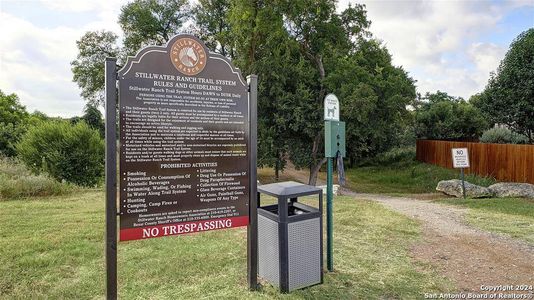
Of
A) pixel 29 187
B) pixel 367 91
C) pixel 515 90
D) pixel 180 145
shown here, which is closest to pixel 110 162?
pixel 180 145

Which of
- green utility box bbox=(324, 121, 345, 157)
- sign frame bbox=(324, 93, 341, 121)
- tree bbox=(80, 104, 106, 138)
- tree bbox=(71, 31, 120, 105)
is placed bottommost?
green utility box bbox=(324, 121, 345, 157)

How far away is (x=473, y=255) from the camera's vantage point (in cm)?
496

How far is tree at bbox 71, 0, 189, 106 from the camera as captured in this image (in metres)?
21.2

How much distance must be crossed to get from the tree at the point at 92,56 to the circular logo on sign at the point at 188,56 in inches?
823

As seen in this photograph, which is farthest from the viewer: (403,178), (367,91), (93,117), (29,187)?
(93,117)

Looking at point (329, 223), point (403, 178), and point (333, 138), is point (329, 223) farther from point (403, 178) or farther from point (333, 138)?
point (403, 178)

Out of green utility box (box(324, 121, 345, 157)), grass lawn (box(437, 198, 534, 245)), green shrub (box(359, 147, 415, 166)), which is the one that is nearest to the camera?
green utility box (box(324, 121, 345, 157))

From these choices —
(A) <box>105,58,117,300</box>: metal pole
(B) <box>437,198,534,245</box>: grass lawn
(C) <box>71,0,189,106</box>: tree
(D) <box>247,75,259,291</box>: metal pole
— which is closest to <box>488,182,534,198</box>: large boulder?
(B) <box>437,198,534,245</box>: grass lawn

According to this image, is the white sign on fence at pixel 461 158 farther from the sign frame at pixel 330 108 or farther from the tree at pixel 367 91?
the sign frame at pixel 330 108

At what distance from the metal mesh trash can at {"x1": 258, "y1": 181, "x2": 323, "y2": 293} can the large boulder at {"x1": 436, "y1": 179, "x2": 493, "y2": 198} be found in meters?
9.23

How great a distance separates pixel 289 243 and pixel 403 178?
55.0 feet

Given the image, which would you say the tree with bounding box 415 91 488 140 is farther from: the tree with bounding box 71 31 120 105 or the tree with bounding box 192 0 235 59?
the tree with bounding box 71 31 120 105

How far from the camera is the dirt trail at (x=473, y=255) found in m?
4.15

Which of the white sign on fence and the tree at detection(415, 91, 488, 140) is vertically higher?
the tree at detection(415, 91, 488, 140)
